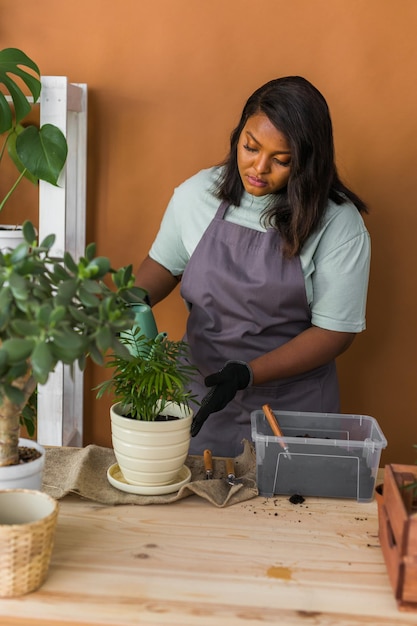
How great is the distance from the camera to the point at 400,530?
3.82ft

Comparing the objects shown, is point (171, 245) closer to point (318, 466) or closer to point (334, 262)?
point (334, 262)

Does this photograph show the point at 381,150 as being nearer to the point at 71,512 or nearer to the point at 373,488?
the point at 373,488

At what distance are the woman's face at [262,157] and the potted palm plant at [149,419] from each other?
674 millimetres

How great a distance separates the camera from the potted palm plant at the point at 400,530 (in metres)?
1.15

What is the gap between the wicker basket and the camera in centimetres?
112

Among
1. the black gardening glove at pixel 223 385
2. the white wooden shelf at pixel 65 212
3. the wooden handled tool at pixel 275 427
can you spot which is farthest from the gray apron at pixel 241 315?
the wooden handled tool at pixel 275 427

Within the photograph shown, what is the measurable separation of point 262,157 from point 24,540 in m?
1.21

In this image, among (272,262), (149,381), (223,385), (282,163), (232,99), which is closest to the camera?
(149,381)

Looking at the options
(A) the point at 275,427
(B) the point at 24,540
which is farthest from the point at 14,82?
(B) the point at 24,540

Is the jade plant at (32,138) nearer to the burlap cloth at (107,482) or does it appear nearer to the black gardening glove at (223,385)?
the black gardening glove at (223,385)

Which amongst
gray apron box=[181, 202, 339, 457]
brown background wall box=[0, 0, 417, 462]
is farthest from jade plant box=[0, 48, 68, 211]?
gray apron box=[181, 202, 339, 457]

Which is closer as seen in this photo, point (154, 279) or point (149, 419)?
point (149, 419)

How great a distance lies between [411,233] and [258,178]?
0.77 m

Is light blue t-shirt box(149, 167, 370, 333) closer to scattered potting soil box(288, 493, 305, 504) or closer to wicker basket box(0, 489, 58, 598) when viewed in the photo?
scattered potting soil box(288, 493, 305, 504)
